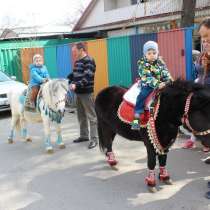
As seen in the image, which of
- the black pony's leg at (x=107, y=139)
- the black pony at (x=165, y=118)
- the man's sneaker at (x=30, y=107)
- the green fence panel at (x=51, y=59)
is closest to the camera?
the black pony at (x=165, y=118)

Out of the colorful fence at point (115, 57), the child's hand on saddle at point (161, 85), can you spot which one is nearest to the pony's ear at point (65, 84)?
the colorful fence at point (115, 57)

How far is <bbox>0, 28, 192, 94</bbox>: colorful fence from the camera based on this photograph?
8062 millimetres

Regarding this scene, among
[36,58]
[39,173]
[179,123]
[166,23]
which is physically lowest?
[39,173]

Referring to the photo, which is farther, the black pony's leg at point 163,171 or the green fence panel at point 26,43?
the green fence panel at point 26,43

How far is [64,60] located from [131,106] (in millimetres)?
7482

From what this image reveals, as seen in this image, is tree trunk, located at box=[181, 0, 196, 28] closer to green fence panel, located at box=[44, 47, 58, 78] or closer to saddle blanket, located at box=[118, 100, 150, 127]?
green fence panel, located at box=[44, 47, 58, 78]

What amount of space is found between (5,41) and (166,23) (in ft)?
25.2

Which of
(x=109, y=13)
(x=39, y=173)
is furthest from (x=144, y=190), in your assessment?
(x=109, y=13)

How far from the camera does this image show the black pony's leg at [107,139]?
18.8 ft

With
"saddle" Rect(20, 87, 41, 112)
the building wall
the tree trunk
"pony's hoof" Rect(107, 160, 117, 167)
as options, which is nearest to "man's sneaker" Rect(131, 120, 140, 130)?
"pony's hoof" Rect(107, 160, 117, 167)

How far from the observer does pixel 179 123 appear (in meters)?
4.29

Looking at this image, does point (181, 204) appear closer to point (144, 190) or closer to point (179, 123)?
point (144, 190)

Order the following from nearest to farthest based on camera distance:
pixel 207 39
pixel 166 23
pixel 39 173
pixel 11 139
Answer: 1. pixel 207 39
2. pixel 39 173
3. pixel 11 139
4. pixel 166 23

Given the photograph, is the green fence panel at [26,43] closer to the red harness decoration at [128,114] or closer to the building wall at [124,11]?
the building wall at [124,11]
